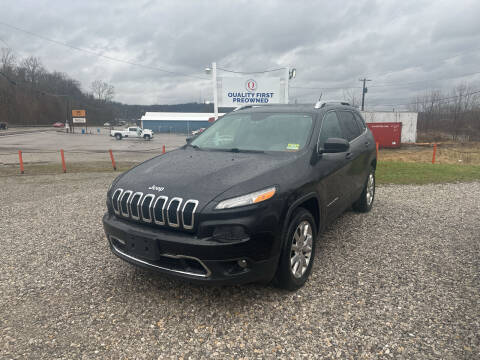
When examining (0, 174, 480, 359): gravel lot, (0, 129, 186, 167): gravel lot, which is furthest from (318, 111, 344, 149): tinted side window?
Answer: (0, 129, 186, 167): gravel lot

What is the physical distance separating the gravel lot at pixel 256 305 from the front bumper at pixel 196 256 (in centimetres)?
44

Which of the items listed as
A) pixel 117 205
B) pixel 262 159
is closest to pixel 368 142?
pixel 262 159

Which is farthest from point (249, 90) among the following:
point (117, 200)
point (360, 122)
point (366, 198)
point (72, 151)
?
point (117, 200)

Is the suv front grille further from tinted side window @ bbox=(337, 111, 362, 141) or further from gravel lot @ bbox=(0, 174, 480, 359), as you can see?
tinted side window @ bbox=(337, 111, 362, 141)

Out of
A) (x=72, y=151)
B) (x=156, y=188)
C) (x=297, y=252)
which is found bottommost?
(x=72, y=151)

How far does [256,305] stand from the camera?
2834mm

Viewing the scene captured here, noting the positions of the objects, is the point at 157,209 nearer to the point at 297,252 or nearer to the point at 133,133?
the point at 297,252

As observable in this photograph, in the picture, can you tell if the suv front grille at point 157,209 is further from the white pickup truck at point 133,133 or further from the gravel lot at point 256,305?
the white pickup truck at point 133,133

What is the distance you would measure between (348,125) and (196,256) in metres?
3.22

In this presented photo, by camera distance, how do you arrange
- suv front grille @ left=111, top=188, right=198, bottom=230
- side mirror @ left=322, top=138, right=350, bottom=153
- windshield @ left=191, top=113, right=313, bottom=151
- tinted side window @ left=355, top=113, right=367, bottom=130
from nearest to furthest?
suv front grille @ left=111, top=188, right=198, bottom=230 → side mirror @ left=322, top=138, right=350, bottom=153 → windshield @ left=191, top=113, right=313, bottom=151 → tinted side window @ left=355, top=113, right=367, bottom=130

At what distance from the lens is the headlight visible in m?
2.43

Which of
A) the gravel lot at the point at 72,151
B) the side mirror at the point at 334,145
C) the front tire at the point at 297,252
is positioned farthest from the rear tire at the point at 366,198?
the gravel lot at the point at 72,151

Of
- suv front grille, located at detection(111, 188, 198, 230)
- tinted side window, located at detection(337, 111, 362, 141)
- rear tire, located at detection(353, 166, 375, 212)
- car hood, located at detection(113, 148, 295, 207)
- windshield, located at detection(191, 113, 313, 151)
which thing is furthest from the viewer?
rear tire, located at detection(353, 166, 375, 212)

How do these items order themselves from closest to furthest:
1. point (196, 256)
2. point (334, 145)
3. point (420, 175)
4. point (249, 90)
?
1. point (196, 256)
2. point (334, 145)
3. point (420, 175)
4. point (249, 90)
